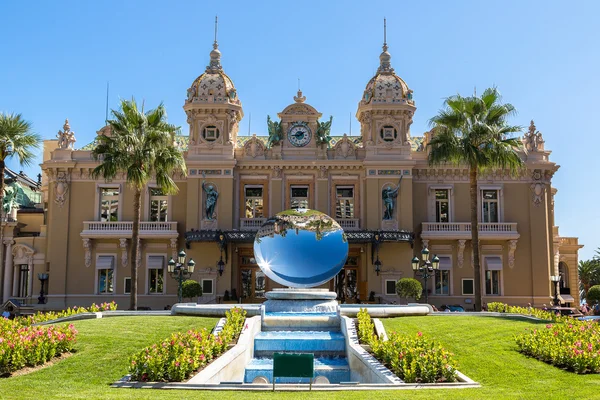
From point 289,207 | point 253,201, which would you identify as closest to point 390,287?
point 289,207

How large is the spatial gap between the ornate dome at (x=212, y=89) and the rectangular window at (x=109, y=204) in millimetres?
7976

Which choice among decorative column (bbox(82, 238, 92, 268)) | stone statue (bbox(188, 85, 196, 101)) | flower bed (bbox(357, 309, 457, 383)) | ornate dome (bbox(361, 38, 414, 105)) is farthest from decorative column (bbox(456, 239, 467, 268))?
flower bed (bbox(357, 309, 457, 383))

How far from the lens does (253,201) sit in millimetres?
45844

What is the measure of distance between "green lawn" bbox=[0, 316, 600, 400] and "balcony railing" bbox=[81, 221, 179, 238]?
62.9ft

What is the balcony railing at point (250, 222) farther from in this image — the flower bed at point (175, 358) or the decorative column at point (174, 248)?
the flower bed at point (175, 358)

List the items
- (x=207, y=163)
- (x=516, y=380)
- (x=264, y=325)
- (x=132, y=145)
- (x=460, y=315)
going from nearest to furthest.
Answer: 1. (x=516, y=380)
2. (x=264, y=325)
3. (x=460, y=315)
4. (x=132, y=145)
5. (x=207, y=163)

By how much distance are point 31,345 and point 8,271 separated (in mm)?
30442

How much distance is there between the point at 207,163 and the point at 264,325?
22.2 metres

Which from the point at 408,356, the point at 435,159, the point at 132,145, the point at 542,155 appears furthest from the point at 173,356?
the point at 542,155

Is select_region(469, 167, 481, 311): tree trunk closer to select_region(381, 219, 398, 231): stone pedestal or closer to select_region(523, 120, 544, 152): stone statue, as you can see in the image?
select_region(381, 219, 398, 231): stone pedestal

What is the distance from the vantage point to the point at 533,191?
45.9 m

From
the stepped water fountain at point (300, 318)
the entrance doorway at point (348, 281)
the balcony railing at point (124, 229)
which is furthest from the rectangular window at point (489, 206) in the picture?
the balcony railing at point (124, 229)

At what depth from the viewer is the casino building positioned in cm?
4456

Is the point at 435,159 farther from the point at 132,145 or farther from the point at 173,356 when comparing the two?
the point at 173,356
